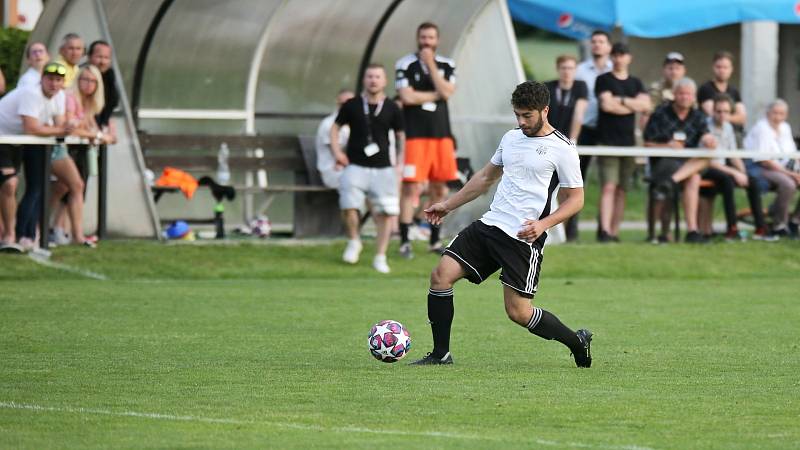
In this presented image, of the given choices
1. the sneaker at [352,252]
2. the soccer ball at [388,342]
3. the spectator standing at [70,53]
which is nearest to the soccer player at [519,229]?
the soccer ball at [388,342]

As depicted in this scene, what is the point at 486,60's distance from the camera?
21.0m

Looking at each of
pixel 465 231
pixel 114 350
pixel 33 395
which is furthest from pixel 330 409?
pixel 114 350

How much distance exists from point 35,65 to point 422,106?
174 inches

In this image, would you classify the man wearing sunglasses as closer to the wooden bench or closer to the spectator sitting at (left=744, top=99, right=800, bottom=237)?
the wooden bench

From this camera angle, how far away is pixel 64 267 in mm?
16375

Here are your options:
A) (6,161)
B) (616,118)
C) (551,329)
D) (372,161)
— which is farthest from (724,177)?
(551,329)

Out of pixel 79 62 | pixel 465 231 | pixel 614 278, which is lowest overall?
pixel 614 278

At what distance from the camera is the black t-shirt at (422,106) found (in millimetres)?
18031

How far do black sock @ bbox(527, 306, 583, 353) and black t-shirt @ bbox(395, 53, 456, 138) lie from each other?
8299 millimetres

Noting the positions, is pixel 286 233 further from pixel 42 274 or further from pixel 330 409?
pixel 330 409

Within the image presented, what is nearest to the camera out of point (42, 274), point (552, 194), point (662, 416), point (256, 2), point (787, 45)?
point (662, 416)

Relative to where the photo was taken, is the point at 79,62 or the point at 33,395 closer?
the point at 33,395

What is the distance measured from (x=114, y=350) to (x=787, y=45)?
26017mm

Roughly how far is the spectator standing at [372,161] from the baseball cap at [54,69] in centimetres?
323
